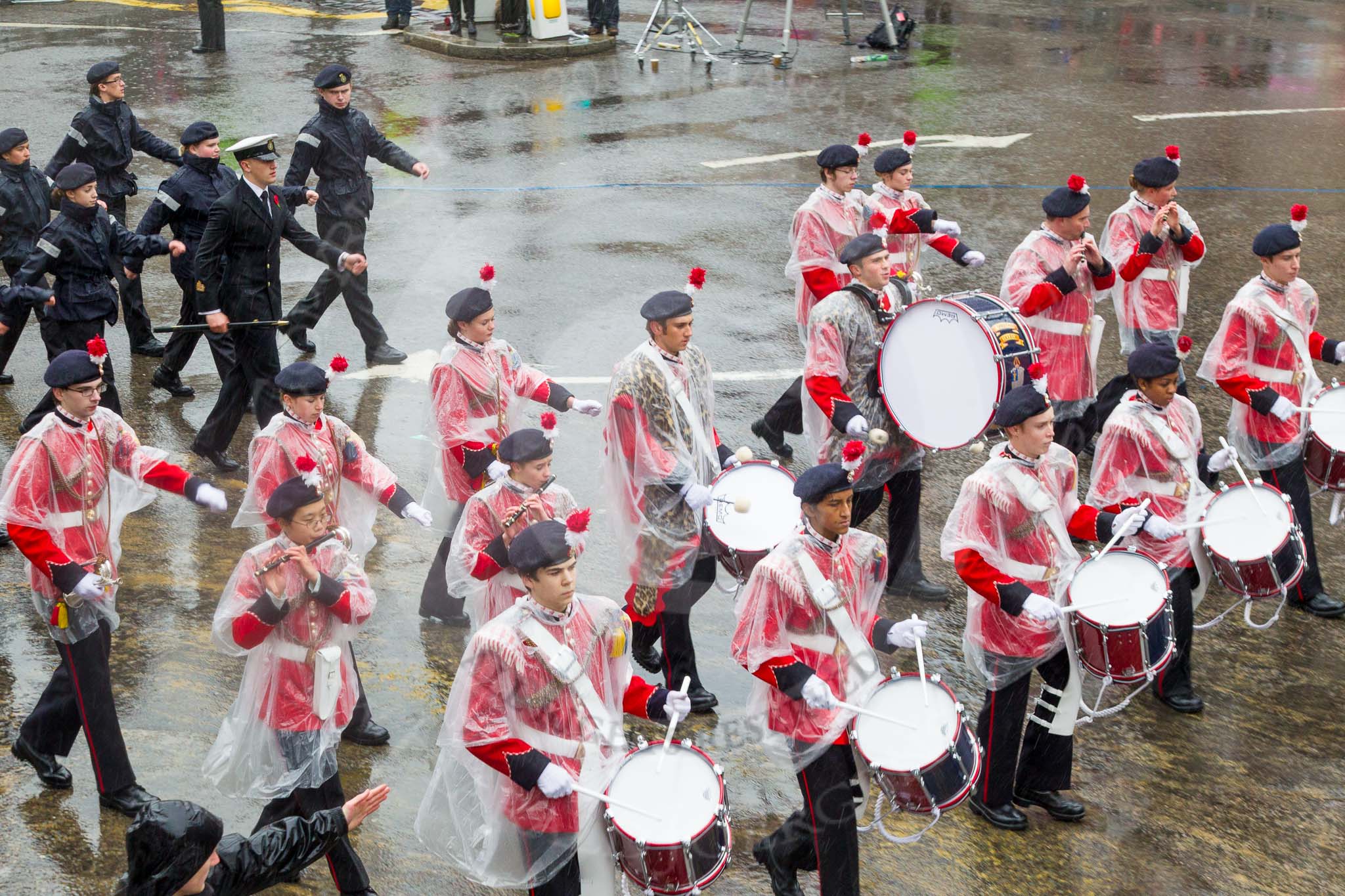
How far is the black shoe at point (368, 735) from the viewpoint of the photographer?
6.67 metres

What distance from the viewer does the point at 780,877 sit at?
5.75 meters

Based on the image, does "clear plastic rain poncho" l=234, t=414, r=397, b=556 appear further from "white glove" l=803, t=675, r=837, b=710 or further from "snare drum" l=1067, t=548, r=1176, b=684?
"snare drum" l=1067, t=548, r=1176, b=684

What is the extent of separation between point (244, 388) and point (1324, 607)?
21.3 feet

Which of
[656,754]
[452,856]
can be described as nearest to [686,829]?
[656,754]

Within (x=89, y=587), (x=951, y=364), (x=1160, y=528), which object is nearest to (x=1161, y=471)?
(x=1160, y=528)

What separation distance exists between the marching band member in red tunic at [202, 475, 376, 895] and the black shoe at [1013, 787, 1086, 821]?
2807 millimetres

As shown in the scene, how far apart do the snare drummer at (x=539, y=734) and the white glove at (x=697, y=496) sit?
1652mm

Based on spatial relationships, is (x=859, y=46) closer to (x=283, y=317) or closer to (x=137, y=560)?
(x=283, y=317)

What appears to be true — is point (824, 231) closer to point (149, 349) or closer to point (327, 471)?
point (327, 471)

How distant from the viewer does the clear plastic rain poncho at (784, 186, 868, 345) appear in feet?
30.0

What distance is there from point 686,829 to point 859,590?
1.23m

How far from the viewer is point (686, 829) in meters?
4.82

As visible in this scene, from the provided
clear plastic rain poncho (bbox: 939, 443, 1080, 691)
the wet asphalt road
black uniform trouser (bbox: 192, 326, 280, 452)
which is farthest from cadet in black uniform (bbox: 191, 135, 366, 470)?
clear plastic rain poncho (bbox: 939, 443, 1080, 691)

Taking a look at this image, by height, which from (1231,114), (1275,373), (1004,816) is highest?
(1231,114)
